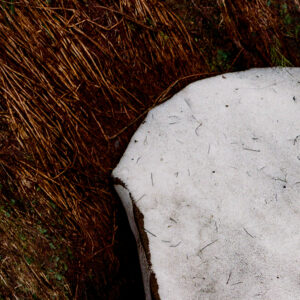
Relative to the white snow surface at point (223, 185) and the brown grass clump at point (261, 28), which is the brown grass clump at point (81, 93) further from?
the brown grass clump at point (261, 28)

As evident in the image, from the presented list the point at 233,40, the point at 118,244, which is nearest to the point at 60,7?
the point at 233,40

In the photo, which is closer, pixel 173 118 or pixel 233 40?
pixel 173 118

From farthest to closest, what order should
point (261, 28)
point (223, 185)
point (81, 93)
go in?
point (261, 28) < point (81, 93) < point (223, 185)

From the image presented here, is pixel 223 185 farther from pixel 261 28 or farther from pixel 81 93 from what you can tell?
pixel 261 28

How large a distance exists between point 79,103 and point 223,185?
961 millimetres

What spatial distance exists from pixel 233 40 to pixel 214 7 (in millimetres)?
258

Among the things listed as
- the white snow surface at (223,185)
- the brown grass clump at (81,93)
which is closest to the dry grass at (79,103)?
the brown grass clump at (81,93)

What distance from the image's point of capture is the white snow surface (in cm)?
164

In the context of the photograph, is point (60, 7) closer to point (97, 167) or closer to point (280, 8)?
point (97, 167)

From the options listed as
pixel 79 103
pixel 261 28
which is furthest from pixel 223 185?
pixel 261 28

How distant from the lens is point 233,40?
219cm

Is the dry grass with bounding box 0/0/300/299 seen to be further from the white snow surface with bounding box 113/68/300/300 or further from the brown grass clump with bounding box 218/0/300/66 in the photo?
the white snow surface with bounding box 113/68/300/300

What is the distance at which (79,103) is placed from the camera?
1.88 meters

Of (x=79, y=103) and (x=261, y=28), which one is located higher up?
(x=79, y=103)
